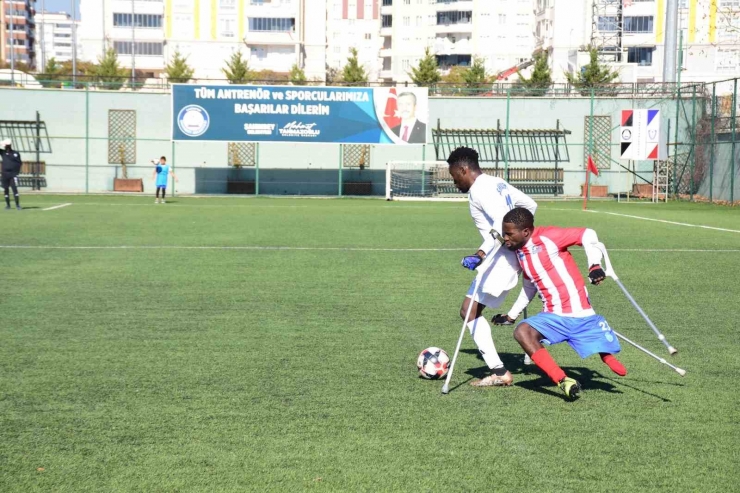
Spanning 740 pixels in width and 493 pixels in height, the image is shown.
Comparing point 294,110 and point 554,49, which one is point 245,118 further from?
point 554,49

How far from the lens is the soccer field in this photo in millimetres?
4867

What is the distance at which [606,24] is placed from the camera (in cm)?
7675

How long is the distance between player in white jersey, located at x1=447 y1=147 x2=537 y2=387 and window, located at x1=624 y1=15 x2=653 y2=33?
78.4 m

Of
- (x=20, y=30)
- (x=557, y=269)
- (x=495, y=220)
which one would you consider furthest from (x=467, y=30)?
(x=557, y=269)

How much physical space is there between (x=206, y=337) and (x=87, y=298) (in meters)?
2.96

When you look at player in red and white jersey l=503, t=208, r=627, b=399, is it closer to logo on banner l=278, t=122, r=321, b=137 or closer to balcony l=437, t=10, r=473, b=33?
logo on banner l=278, t=122, r=321, b=137

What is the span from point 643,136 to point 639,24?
49.1 metres

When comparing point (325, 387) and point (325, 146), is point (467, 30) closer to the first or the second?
point (325, 146)

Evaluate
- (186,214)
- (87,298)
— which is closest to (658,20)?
(186,214)

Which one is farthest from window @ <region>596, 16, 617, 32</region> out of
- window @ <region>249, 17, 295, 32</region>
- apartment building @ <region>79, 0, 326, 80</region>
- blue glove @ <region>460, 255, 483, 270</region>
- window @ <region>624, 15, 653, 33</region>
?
blue glove @ <region>460, 255, 483, 270</region>

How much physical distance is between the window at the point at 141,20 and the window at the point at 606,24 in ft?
133

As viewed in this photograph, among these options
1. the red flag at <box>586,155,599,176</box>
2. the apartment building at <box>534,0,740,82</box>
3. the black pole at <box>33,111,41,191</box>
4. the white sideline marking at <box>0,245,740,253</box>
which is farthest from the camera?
the apartment building at <box>534,0,740,82</box>

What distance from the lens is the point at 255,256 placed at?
15734mm

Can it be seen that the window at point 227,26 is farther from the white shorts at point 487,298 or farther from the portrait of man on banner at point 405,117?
the white shorts at point 487,298
